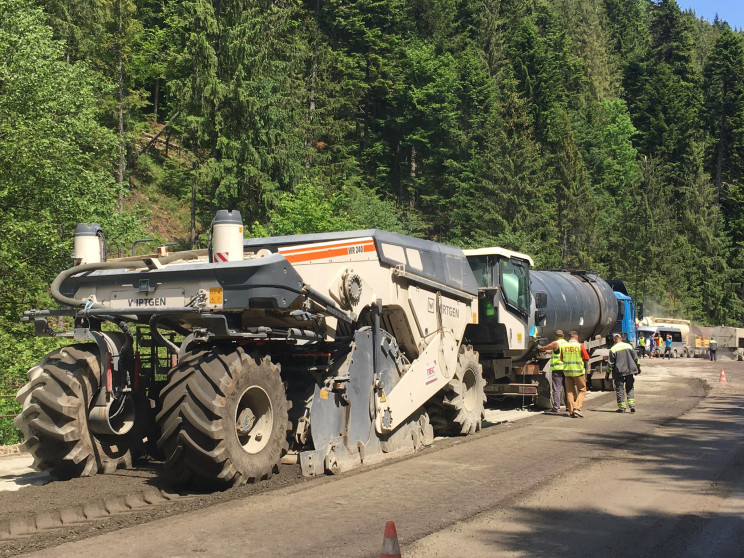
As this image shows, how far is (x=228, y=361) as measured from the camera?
338 inches

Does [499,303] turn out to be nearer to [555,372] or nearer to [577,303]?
[555,372]

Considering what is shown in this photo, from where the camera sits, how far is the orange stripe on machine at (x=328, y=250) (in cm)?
970

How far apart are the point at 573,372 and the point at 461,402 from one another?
15.4ft

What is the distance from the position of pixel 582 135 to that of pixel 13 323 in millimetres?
78196

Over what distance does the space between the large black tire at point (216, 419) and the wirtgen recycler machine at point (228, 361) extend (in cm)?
2

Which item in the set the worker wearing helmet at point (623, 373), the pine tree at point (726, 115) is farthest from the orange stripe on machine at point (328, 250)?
the pine tree at point (726, 115)

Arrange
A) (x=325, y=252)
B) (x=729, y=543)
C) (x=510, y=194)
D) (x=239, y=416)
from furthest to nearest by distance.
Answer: (x=510, y=194), (x=325, y=252), (x=239, y=416), (x=729, y=543)

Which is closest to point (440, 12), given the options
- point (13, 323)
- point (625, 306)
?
point (625, 306)

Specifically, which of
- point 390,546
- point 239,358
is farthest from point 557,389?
point 390,546

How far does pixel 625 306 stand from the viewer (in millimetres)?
26891

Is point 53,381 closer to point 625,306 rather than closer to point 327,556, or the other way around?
point 327,556

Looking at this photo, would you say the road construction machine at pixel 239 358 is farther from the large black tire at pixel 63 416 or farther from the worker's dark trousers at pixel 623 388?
the worker's dark trousers at pixel 623 388

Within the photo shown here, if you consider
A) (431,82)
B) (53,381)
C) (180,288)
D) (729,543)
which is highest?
(431,82)

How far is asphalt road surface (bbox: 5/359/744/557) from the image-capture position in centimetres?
672
